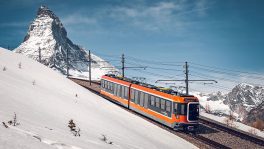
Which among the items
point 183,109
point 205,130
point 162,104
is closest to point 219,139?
point 205,130

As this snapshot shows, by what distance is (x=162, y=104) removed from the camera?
2545cm

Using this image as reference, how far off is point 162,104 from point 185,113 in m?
2.22

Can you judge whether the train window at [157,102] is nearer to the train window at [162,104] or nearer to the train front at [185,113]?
the train window at [162,104]

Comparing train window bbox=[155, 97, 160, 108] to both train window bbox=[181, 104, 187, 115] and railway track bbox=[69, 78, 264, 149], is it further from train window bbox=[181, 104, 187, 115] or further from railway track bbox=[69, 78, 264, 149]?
train window bbox=[181, 104, 187, 115]

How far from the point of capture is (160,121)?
25.9m

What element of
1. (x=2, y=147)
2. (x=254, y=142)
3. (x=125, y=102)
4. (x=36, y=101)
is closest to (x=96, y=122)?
(x=36, y=101)

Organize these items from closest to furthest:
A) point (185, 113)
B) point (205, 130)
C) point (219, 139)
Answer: point (219, 139) → point (185, 113) → point (205, 130)

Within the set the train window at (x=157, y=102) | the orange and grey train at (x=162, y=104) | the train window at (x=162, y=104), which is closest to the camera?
the orange and grey train at (x=162, y=104)

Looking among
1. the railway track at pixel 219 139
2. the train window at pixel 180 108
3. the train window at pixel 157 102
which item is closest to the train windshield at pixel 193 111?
the train window at pixel 180 108

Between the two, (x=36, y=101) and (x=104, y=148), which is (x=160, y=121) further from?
(x=104, y=148)

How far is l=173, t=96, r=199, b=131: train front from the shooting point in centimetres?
2405

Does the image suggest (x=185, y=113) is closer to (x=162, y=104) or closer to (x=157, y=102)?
(x=162, y=104)

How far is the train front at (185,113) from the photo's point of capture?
2405 cm

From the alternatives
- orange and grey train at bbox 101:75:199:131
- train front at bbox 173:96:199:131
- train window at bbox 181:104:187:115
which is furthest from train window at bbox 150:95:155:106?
train window at bbox 181:104:187:115
